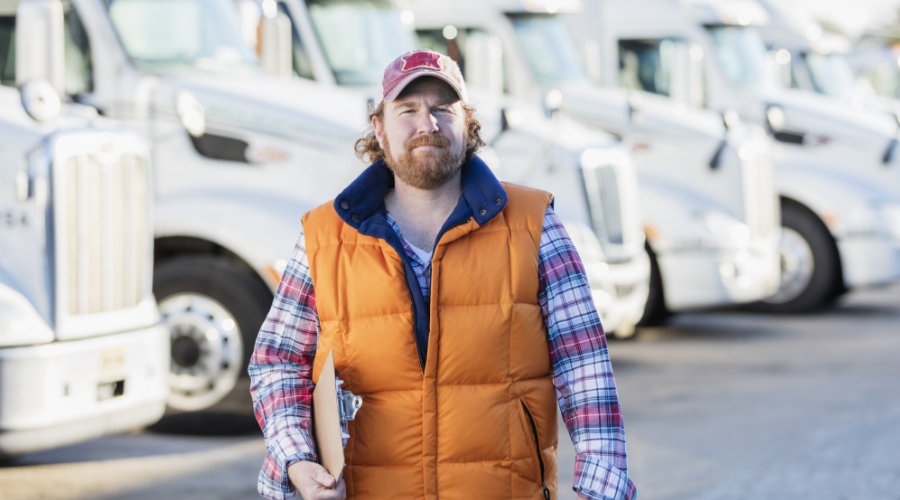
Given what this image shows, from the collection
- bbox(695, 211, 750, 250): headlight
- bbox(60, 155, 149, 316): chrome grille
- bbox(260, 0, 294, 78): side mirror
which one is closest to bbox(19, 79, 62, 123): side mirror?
bbox(60, 155, 149, 316): chrome grille

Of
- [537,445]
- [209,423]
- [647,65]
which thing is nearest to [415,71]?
[537,445]

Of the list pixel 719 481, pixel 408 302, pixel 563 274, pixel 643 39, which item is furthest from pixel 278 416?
pixel 643 39

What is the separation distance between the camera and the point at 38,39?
5098 mm

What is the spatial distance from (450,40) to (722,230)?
9.39 feet

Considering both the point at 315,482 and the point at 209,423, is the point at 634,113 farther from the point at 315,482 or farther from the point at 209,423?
the point at 315,482

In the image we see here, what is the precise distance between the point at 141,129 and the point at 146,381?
1709 mm

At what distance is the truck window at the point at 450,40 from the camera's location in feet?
32.9

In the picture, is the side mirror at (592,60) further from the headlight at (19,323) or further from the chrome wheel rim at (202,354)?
the headlight at (19,323)

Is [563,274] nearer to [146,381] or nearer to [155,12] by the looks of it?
[146,381]

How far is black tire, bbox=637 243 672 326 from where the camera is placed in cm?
1021

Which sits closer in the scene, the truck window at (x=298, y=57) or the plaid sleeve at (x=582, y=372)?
the plaid sleeve at (x=582, y=372)

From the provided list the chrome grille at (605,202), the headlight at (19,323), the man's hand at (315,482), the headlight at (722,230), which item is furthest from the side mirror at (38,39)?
the headlight at (722,230)

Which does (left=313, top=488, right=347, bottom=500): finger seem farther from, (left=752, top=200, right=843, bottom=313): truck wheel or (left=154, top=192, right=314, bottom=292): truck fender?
(left=752, top=200, right=843, bottom=313): truck wheel

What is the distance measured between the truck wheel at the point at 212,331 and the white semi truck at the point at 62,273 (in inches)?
33.8
